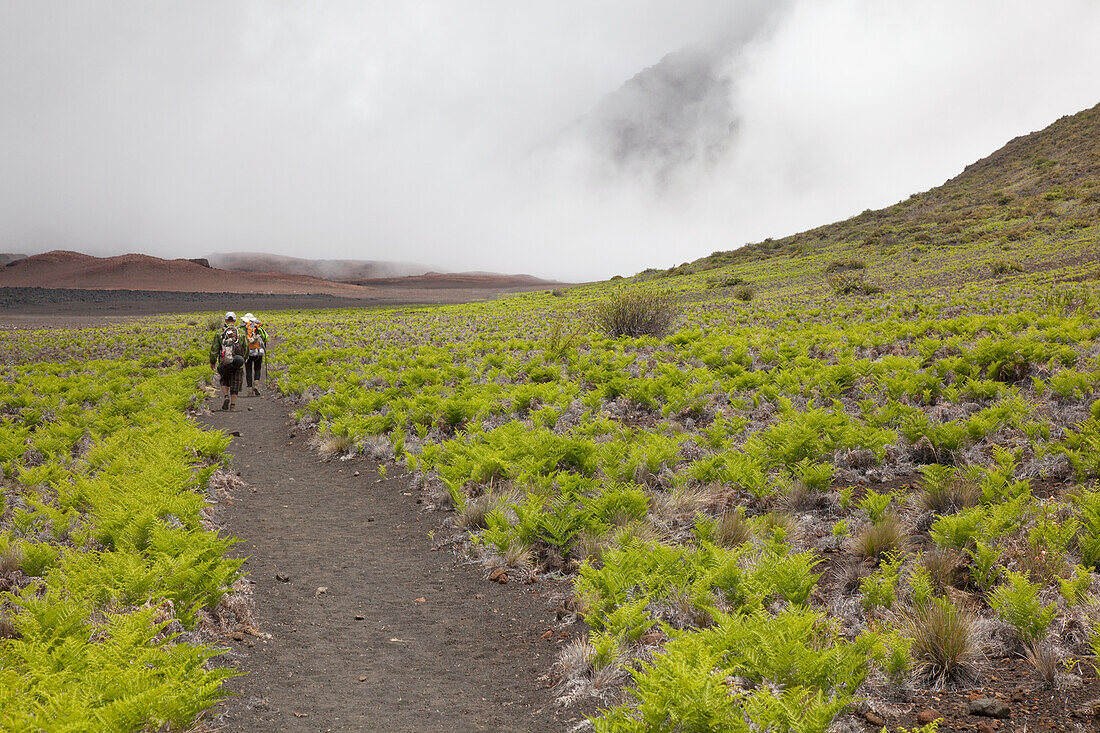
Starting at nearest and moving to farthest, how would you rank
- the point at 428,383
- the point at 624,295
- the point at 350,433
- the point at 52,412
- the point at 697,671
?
the point at 697,671, the point at 350,433, the point at 52,412, the point at 428,383, the point at 624,295

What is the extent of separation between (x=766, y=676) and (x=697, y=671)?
25.4 inches

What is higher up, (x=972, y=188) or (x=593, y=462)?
(x=972, y=188)

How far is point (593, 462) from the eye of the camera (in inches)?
329

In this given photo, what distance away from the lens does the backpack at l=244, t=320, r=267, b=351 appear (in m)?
15.7

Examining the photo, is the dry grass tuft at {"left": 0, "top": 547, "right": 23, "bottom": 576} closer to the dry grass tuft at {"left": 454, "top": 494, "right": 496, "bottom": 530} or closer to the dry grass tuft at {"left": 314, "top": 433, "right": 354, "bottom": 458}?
the dry grass tuft at {"left": 454, "top": 494, "right": 496, "bottom": 530}

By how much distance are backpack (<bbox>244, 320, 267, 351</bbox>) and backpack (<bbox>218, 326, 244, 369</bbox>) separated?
48cm

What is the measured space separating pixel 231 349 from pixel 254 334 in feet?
4.08

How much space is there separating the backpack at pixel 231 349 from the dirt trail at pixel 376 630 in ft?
22.2

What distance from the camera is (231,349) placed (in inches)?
585

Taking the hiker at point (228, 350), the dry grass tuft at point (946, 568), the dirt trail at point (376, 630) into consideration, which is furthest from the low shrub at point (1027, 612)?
the hiker at point (228, 350)

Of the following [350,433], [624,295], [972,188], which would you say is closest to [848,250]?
[972,188]

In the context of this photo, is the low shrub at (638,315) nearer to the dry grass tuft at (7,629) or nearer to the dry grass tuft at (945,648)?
the dry grass tuft at (945,648)

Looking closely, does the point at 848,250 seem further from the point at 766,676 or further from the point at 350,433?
the point at 766,676

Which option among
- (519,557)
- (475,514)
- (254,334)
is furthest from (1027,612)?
(254,334)
